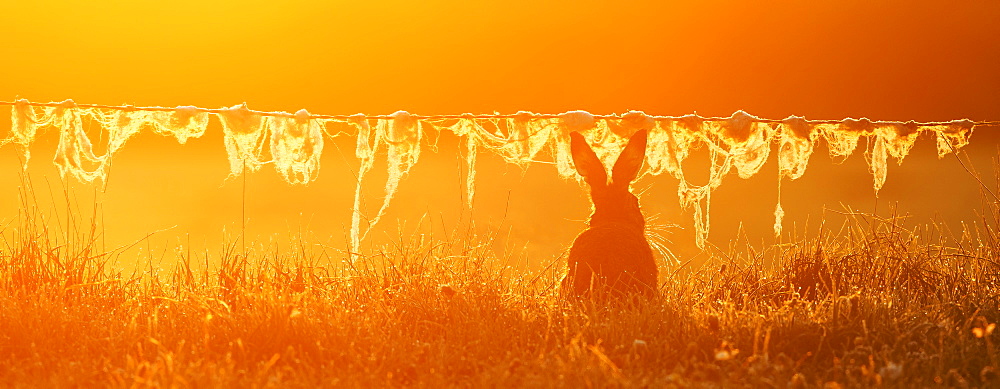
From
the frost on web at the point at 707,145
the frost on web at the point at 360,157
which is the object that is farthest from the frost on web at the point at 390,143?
the frost on web at the point at 707,145

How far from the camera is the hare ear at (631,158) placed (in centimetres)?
638

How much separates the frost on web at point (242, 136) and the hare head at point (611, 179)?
7.36 ft

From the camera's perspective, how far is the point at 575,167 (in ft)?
21.7

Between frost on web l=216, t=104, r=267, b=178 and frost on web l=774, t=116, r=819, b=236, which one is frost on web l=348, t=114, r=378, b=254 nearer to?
frost on web l=216, t=104, r=267, b=178

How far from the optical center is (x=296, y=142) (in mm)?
6773

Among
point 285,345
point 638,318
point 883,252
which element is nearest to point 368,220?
point 285,345

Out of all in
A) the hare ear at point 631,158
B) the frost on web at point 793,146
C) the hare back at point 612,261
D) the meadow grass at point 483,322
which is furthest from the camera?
the frost on web at point 793,146

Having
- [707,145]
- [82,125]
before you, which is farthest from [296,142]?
[707,145]

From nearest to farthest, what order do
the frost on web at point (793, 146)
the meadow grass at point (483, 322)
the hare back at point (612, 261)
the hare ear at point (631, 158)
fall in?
1. the meadow grass at point (483, 322)
2. the hare back at point (612, 261)
3. the hare ear at point (631, 158)
4. the frost on web at point (793, 146)

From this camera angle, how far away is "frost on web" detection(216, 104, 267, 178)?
6.55m

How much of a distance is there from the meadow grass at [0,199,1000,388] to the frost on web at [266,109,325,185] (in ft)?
2.33

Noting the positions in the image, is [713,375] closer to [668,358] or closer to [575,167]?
[668,358]

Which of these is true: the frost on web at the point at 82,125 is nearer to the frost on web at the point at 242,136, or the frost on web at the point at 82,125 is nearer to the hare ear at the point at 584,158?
the frost on web at the point at 242,136

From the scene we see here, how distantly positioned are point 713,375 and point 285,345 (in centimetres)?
227
